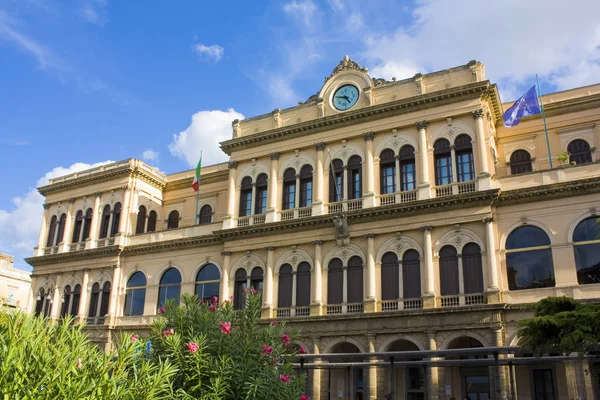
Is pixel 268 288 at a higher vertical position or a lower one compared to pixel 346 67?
lower

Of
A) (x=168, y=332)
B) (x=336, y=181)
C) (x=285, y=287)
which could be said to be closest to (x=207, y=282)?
(x=285, y=287)

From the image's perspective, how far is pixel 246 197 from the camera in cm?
3669

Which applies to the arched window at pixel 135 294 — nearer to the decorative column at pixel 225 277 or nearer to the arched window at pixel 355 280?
the decorative column at pixel 225 277

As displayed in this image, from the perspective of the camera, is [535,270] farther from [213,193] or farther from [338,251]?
[213,193]

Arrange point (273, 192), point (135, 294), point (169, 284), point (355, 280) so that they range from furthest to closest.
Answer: point (135, 294), point (169, 284), point (273, 192), point (355, 280)

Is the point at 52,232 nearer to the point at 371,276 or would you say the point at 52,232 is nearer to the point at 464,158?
the point at 371,276

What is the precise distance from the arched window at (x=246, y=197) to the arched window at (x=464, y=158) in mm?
13150

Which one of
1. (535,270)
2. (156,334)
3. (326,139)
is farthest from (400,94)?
(156,334)

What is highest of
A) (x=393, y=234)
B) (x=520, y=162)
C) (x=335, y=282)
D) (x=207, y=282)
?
(x=520, y=162)

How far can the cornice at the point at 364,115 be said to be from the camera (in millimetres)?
30312

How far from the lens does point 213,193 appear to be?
136 ft

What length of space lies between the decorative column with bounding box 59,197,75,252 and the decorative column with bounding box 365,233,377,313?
81.1ft

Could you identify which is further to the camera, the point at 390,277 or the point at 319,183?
the point at 319,183

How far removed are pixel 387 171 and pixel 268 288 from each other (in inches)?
378
